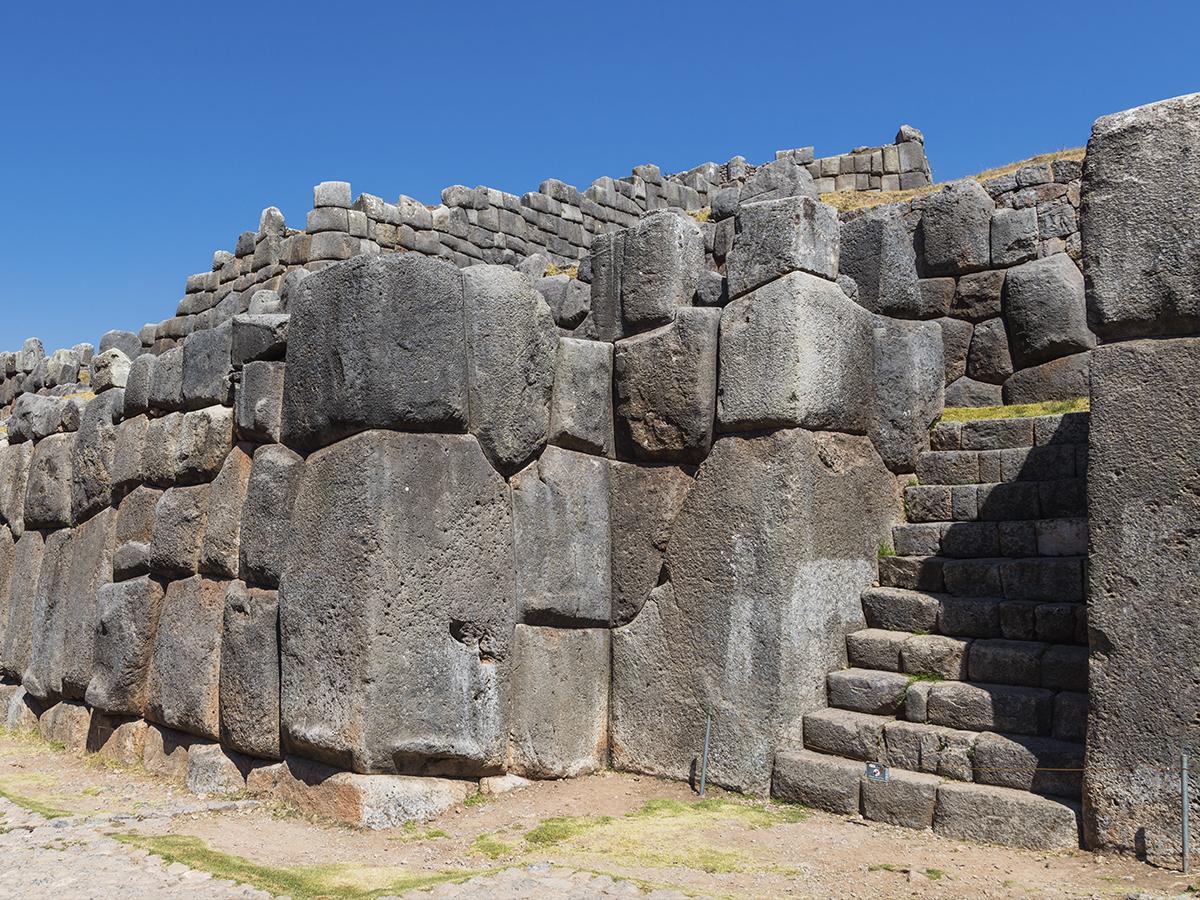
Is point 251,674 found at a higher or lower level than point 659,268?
lower

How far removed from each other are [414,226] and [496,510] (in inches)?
369

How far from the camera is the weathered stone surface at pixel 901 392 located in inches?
250

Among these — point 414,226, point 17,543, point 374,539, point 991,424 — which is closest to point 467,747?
point 374,539

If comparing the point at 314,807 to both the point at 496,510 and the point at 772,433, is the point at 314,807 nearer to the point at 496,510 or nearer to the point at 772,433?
the point at 496,510

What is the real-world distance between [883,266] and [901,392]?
914mm

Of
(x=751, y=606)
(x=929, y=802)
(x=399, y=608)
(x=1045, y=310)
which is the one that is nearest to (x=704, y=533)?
(x=751, y=606)

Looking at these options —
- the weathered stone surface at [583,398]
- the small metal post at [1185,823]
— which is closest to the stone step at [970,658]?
the small metal post at [1185,823]

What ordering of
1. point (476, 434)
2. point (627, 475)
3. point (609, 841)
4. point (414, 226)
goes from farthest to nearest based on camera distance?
1. point (414, 226)
2. point (627, 475)
3. point (476, 434)
4. point (609, 841)

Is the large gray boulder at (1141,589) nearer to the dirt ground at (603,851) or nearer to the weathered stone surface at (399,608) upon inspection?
the dirt ground at (603,851)

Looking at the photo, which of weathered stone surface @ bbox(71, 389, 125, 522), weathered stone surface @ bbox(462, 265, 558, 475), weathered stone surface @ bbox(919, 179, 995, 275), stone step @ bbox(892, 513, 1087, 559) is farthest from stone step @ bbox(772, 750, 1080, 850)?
weathered stone surface @ bbox(71, 389, 125, 522)

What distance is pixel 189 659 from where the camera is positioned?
22.0 feet

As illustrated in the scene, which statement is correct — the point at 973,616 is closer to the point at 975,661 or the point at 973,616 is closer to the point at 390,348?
the point at 975,661

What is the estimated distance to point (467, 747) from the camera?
5.65 m

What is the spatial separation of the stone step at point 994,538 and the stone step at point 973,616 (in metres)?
0.28
